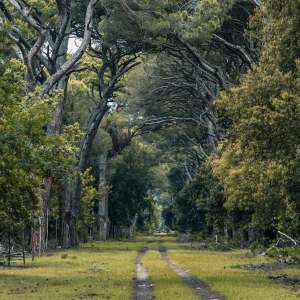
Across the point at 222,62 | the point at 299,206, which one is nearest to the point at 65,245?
the point at 222,62

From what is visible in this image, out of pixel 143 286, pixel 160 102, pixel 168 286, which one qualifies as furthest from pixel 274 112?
pixel 160 102

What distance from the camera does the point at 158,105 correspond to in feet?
188

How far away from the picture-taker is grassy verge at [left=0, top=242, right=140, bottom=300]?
2120 centimetres

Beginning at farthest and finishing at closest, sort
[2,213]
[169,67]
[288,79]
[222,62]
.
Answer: [169,67] < [222,62] < [2,213] < [288,79]

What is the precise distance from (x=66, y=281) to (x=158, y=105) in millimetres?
32460

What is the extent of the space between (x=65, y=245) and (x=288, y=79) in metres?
37.8

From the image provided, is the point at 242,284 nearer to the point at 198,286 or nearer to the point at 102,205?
the point at 198,286

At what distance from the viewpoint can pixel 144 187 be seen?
322 ft

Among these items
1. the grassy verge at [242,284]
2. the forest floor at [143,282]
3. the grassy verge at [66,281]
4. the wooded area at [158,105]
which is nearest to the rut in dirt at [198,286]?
the forest floor at [143,282]

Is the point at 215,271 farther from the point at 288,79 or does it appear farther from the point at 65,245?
the point at 65,245

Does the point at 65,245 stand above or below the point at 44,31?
below

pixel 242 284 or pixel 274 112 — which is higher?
pixel 274 112

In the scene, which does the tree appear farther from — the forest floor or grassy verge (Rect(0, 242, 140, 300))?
grassy verge (Rect(0, 242, 140, 300))

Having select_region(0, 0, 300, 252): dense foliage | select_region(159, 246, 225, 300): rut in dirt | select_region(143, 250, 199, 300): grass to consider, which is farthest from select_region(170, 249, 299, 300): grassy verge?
select_region(0, 0, 300, 252): dense foliage
